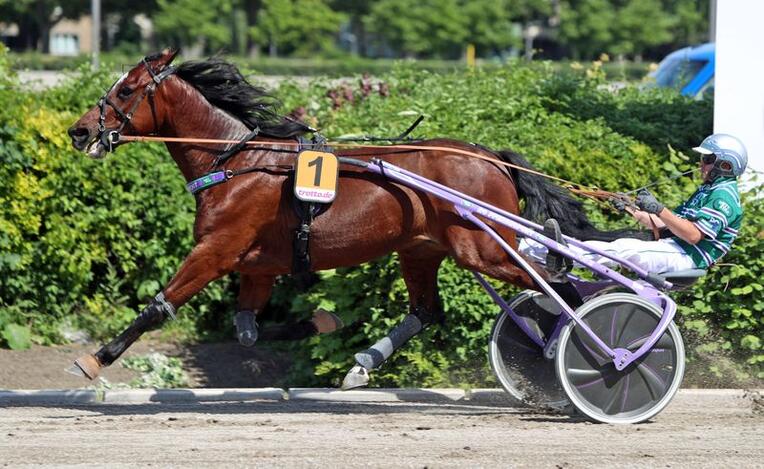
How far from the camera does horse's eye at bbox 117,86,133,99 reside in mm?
7137

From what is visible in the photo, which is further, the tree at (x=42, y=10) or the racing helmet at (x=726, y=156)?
the tree at (x=42, y=10)

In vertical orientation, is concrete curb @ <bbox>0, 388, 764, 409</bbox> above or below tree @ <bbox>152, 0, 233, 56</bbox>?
below

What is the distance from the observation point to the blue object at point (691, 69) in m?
14.7

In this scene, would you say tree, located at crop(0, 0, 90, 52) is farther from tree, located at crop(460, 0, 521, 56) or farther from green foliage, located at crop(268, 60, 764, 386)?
green foliage, located at crop(268, 60, 764, 386)

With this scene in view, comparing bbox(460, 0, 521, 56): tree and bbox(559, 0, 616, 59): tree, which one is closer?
bbox(460, 0, 521, 56): tree

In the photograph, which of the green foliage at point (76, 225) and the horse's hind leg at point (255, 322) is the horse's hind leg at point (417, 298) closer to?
Result: the horse's hind leg at point (255, 322)

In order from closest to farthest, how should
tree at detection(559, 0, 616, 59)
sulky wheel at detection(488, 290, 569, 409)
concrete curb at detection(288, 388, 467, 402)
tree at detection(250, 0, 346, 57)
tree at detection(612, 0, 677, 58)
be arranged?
sulky wheel at detection(488, 290, 569, 409) → concrete curb at detection(288, 388, 467, 402) → tree at detection(250, 0, 346, 57) → tree at detection(559, 0, 616, 59) → tree at detection(612, 0, 677, 58)

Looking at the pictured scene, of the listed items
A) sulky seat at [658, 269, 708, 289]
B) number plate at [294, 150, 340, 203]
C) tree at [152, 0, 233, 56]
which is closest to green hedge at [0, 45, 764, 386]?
sulky seat at [658, 269, 708, 289]

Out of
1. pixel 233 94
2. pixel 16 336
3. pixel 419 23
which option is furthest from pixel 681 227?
pixel 419 23

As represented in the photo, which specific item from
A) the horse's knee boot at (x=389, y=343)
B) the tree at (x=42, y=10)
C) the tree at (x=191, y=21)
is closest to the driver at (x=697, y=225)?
the horse's knee boot at (x=389, y=343)

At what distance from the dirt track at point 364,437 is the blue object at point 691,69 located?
25.7 ft

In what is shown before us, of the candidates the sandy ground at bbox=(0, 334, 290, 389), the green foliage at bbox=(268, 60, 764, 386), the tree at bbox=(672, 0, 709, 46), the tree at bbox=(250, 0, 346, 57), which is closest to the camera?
the green foliage at bbox=(268, 60, 764, 386)

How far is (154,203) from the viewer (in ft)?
31.9

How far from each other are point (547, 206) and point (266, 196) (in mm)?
1750
